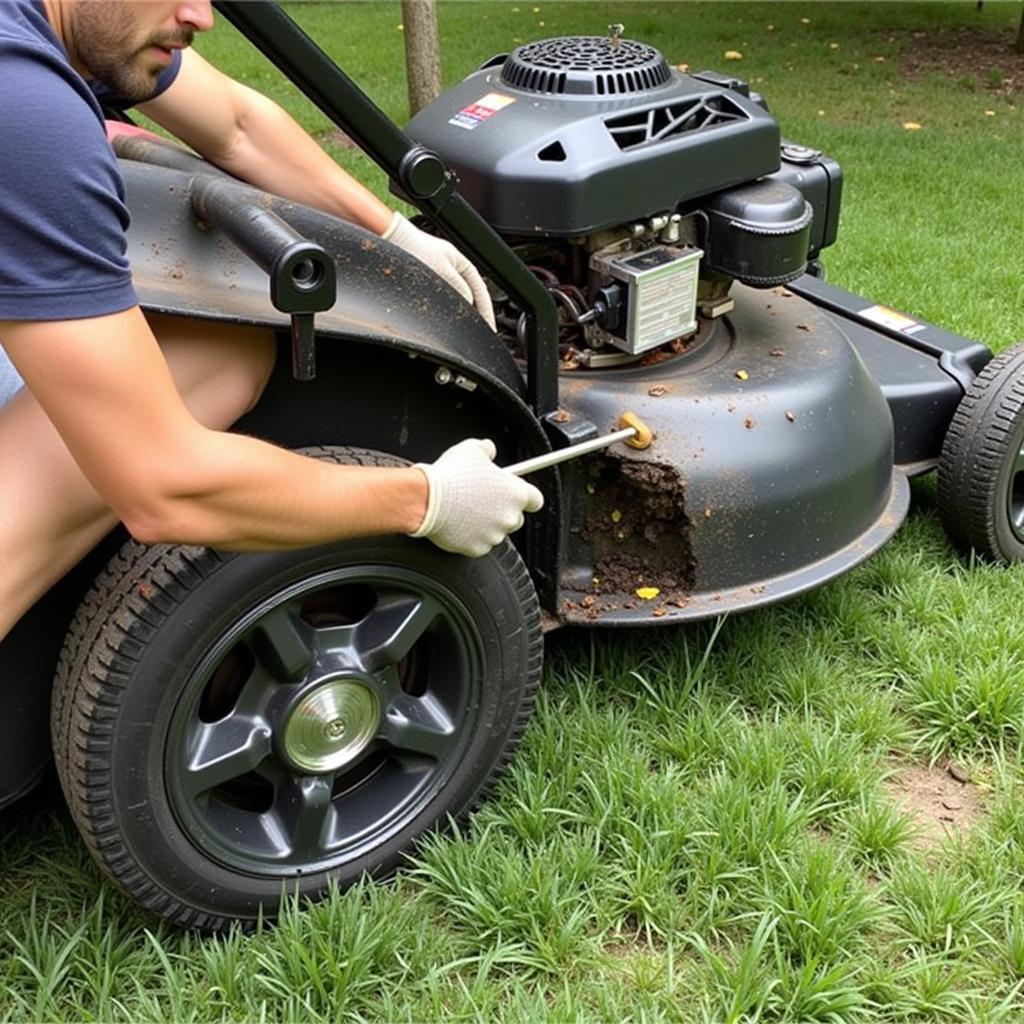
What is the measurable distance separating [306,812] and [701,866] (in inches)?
21.1

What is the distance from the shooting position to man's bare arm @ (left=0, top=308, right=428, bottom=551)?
1.18 metres

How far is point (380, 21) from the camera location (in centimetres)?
919

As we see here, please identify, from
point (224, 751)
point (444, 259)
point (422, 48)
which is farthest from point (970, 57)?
point (224, 751)

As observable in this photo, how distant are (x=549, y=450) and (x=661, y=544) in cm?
29

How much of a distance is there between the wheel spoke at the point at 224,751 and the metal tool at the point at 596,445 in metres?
0.47

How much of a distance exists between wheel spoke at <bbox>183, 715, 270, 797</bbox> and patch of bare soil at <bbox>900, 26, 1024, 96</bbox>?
6.34 m

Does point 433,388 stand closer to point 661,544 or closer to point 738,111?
point 661,544

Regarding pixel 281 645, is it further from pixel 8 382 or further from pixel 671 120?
pixel 671 120

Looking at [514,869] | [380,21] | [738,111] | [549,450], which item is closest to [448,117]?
[738,111]

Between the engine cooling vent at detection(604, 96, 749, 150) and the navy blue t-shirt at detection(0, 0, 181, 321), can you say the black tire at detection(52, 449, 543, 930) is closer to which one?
the navy blue t-shirt at detection(0, 0, 181, 321)

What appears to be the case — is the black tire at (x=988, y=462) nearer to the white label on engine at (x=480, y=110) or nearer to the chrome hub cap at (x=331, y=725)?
the white label on engine at (x=480, y=110)

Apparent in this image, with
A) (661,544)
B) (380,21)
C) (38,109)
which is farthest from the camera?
(380,21)

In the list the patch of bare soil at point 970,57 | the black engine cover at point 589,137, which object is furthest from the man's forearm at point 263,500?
the patch of bare soil at point 970,57

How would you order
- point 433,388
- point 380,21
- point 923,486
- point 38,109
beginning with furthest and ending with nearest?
point 380,21
point 923,486
point 433,388
point 38,109
